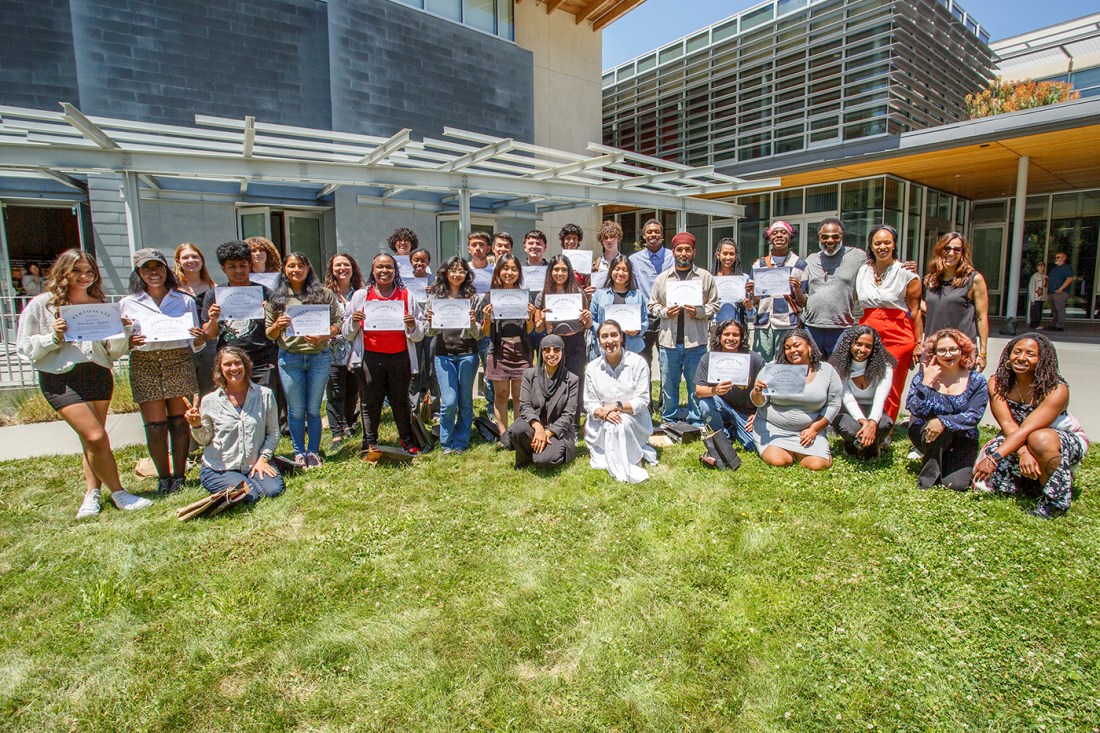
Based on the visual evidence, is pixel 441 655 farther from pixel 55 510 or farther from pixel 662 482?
pixel 55 510

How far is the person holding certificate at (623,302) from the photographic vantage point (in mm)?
5590

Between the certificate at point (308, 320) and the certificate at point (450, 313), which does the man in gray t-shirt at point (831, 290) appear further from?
the certificate at point (308, 320)

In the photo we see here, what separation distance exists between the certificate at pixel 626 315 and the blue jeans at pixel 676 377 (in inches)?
19.8

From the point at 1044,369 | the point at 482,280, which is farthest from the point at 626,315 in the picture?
the point at 1044,369

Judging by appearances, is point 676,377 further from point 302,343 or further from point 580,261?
point 302,343

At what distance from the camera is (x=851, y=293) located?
214 inches

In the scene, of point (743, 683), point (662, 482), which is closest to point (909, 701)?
point (743, 683)

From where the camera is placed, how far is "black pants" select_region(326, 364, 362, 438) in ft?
19.1

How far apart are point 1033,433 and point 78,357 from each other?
6.63 m

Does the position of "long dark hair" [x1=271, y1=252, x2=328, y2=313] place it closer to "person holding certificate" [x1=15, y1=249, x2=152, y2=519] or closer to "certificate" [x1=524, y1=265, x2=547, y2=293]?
"person holding certificate" [x1=15, y1=249, x2=152, y2=519]

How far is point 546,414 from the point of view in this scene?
523 centimetres

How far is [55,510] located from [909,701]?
223 inches

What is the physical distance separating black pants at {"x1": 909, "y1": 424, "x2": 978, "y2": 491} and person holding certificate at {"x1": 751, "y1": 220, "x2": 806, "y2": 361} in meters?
1.57

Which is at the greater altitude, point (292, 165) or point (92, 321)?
point (292, 165)
